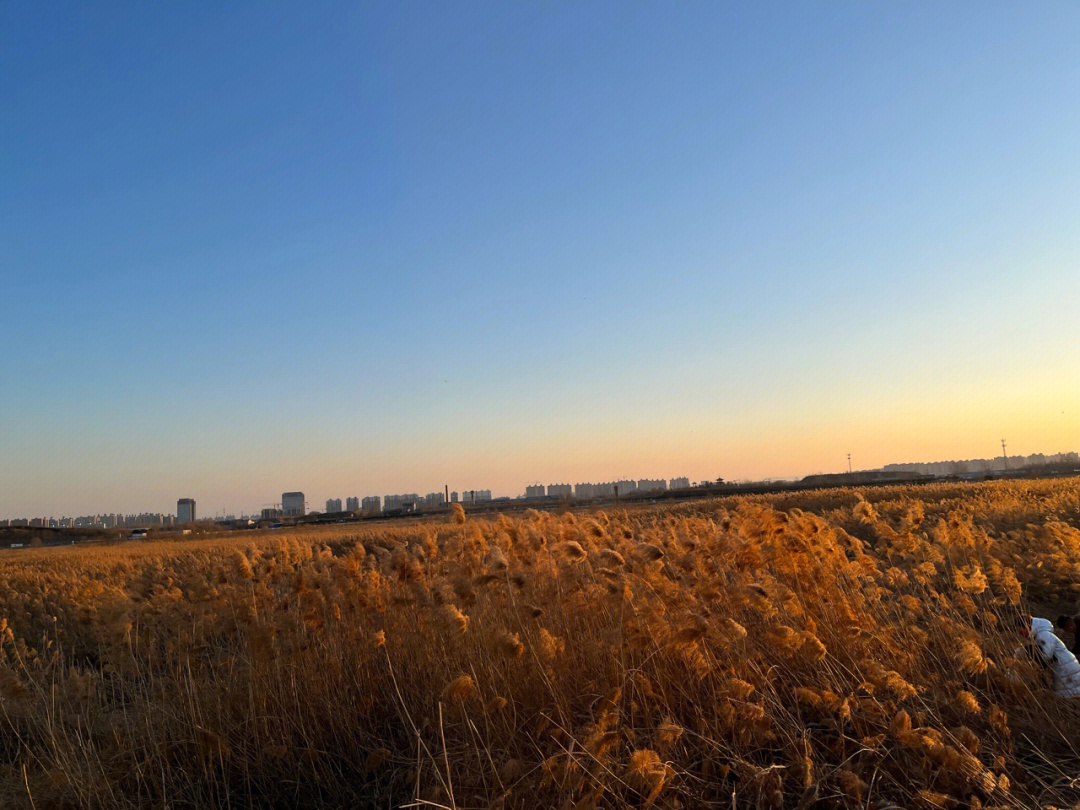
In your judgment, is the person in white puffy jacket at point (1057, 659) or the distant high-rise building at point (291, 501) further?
the distant high-rise building at point (291, 501)

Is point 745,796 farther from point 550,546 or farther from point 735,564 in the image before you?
point 550,546

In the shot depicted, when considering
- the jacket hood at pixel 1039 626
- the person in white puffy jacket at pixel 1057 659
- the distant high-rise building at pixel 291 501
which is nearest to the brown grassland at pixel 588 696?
the person in white puffy jacket at pixel 1057 659

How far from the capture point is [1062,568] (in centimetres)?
635

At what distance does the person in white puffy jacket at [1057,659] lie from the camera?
389cm

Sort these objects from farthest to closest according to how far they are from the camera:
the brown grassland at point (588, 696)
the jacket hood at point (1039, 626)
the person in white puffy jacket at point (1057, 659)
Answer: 1. the jacket hood at point (1039, 626)
2. the person in white puffy jacket at point (1057, 659)
3. the brown grassland at point (588, 696)

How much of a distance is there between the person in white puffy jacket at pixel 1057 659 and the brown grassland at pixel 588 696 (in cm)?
10

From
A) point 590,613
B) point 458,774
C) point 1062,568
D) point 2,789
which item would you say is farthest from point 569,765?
point 1062,568

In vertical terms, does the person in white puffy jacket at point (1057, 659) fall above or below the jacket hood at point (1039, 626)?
below

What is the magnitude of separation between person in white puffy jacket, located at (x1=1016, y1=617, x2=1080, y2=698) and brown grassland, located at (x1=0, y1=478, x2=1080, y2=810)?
10 cm

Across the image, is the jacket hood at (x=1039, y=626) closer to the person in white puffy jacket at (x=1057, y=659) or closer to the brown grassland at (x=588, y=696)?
the person in white puffy jacket at (x=1057, y=659)

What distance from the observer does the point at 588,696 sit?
13.3 feet

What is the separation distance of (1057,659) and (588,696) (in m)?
2.86

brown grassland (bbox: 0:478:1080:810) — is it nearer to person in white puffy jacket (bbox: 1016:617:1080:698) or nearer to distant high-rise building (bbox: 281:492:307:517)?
person in white puffy jacket (bbox: 1016:617:1080:698)

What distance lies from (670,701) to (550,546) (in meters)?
1.74
